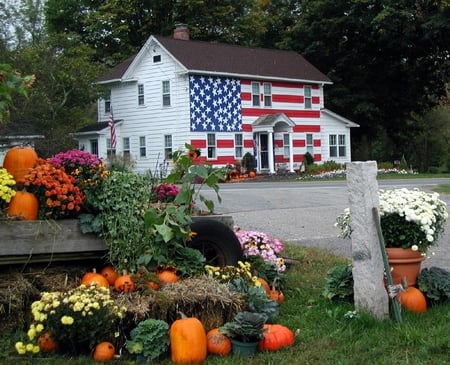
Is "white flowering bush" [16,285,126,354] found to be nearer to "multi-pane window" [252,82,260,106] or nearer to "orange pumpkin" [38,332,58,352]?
"orange pumpkin" [38,332,58,352]

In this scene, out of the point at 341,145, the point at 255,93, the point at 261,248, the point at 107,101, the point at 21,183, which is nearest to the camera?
the point at 21,183

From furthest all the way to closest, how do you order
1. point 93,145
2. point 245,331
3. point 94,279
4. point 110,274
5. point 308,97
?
point 308,97 < point 93,145 < point 110,274 < point 94,279 < point 245,331

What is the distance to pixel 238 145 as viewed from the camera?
109ft

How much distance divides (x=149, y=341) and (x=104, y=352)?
0.32m

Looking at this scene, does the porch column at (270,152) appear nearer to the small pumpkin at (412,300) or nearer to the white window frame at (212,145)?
the white window frame at (212,145)

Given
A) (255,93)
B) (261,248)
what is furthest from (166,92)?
(261,248)

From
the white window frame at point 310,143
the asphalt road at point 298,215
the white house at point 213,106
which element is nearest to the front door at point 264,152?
the white house at point 213,106

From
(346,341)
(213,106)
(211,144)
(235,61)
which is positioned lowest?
(346,341)

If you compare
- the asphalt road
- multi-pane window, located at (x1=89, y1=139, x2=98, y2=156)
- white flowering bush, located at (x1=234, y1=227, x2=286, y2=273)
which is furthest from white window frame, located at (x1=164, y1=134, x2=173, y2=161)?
white flowering bush, located at (x1=234, y1=227, x2=286, y2=273)

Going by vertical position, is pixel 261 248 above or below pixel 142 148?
below

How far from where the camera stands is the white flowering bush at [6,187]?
5.19 meters

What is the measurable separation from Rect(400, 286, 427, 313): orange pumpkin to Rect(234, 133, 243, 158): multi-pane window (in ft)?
91.6

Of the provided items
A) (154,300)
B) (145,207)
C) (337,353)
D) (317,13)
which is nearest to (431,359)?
(337,353)

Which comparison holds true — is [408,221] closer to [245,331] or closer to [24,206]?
[245,331]
